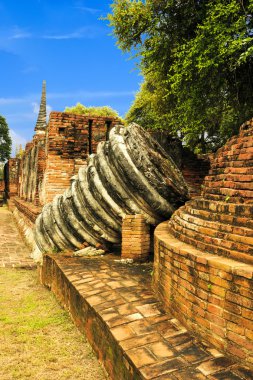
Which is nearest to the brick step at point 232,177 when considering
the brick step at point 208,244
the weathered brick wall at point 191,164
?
the brick step at point 208,244

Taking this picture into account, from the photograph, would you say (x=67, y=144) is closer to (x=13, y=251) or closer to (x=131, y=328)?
(x=13, y=251)

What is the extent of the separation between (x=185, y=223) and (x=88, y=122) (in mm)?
5380

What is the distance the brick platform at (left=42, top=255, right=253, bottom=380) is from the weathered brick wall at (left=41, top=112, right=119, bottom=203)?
3624 millimetres

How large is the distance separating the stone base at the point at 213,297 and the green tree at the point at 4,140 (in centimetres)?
4022

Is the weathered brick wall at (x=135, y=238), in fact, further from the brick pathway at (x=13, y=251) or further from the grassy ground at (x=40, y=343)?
the brick pathway at (x=13, y=251)

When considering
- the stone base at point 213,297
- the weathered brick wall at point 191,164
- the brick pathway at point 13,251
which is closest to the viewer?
the stone base at point 213,297

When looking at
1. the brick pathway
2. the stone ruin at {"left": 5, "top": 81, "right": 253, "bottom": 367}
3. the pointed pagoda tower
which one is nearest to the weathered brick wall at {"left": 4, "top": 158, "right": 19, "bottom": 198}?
the pointed pagoda tower

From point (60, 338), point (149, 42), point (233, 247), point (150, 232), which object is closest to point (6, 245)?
point (150, 232)

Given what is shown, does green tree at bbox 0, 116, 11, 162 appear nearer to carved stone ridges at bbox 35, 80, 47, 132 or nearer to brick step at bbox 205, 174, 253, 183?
carved stone ridges at bbox 35, 80, 47, 132

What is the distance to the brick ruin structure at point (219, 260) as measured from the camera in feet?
6.54

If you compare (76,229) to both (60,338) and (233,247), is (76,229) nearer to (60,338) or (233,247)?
(60,338)

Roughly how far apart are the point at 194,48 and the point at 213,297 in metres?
8.44

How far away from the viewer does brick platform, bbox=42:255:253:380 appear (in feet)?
6.42

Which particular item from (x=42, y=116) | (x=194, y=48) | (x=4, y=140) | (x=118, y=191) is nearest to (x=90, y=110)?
(x=42, y=116)
